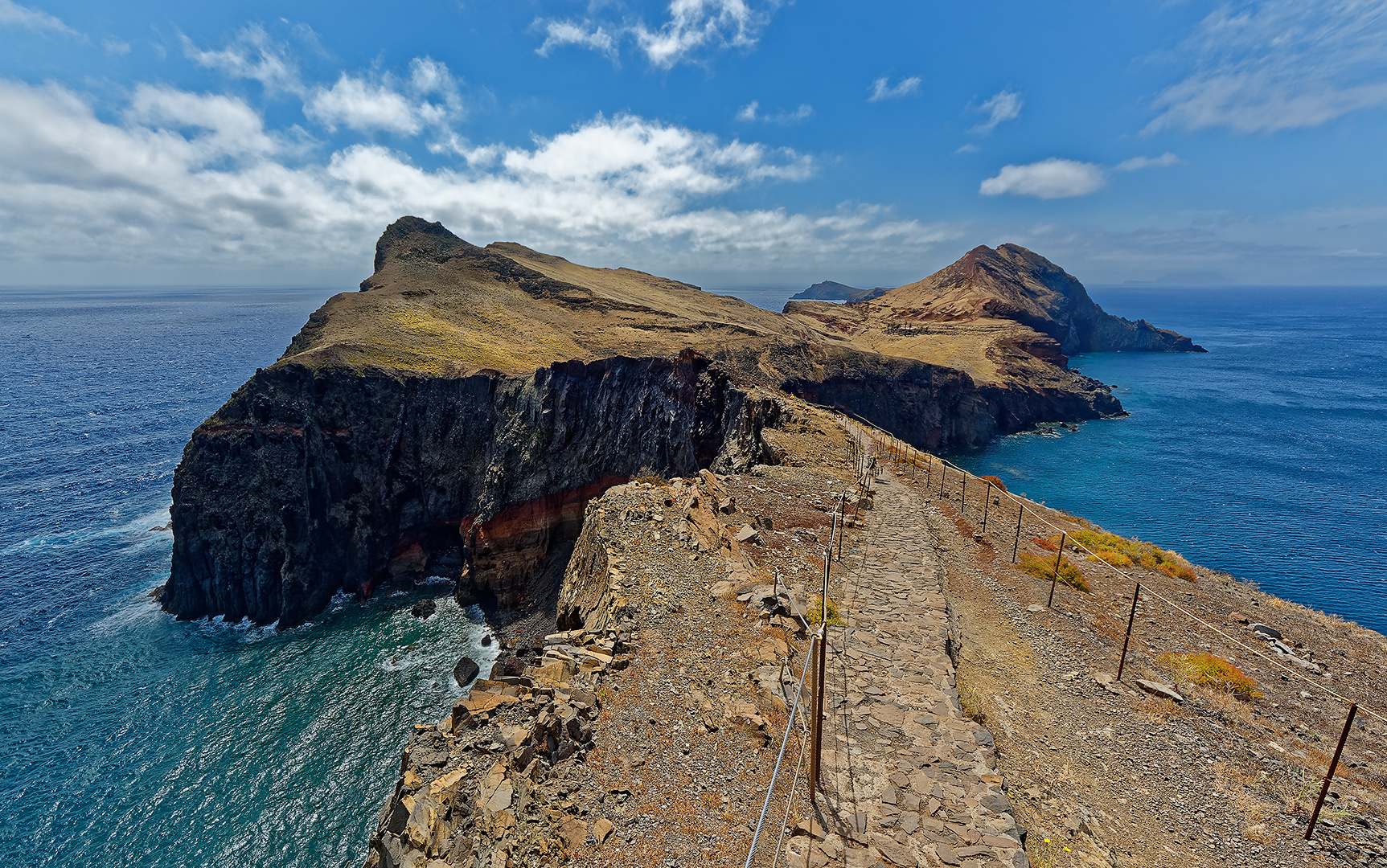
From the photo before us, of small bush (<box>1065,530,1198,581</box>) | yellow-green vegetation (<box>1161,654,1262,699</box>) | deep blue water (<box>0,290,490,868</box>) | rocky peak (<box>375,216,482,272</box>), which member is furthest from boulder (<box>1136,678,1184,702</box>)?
rocky peak (<box>375,216,482,272</box>)

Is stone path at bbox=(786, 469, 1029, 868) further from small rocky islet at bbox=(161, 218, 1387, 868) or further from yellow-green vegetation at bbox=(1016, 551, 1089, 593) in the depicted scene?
yellow-green vegetation at bbox=(1016, 551, 1089, 593)

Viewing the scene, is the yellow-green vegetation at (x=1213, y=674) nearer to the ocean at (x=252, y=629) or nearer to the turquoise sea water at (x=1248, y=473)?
the turquoise sea water at (x=1248, y=473)

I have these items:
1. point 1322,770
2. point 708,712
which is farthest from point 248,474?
point 1322,770

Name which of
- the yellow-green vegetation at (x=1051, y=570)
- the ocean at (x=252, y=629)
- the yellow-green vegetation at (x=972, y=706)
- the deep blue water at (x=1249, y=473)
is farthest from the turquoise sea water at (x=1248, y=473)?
the yellow-green vegetation at (x=972, y=706)

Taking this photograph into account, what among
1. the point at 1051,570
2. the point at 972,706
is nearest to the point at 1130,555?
the point at 1051,570

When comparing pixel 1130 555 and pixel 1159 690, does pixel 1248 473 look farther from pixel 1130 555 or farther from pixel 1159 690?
pixel 1159 690

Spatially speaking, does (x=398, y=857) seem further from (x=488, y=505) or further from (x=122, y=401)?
(x=122, y=401)
